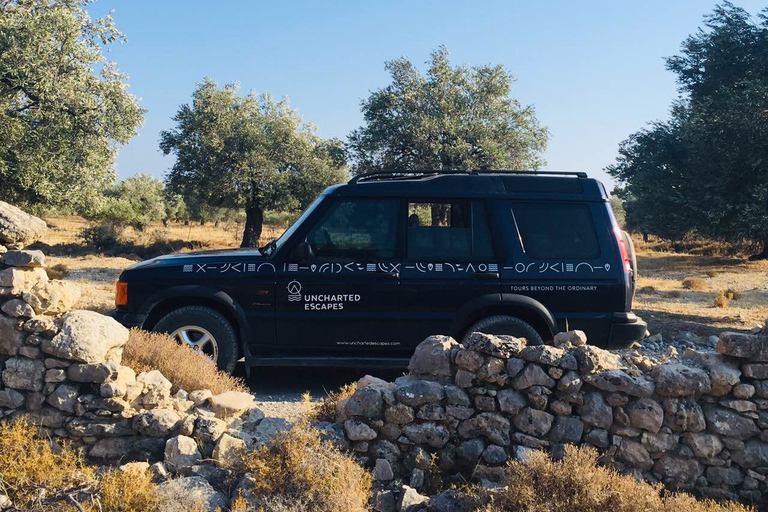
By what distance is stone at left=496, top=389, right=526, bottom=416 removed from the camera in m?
4.71

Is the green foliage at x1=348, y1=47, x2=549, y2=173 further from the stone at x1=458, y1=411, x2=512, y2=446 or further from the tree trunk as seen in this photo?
the stone at x1=458, y1=411, x2=512, y2=446

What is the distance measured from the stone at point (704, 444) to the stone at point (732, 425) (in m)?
0.07

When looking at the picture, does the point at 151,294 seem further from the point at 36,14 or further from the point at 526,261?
the point at 36,14

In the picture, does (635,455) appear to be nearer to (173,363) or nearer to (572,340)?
(572,340)

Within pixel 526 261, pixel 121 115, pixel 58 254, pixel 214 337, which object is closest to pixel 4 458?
pixel 214 337

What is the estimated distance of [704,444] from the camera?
4504mm

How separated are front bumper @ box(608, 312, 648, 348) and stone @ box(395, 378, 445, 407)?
2551 millimetres

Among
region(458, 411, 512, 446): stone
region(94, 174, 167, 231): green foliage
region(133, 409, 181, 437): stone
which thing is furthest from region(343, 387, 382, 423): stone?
region(94, 174, 167, 231): green foliage

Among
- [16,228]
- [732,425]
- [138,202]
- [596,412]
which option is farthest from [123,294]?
[138,202]

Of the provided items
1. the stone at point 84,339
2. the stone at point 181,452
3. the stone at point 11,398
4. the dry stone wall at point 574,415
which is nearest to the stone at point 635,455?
the dry stone wall at point 574,415

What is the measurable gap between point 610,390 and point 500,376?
792mm

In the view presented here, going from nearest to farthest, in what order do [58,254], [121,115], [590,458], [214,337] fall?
[590,458], [214,337], [121,115], [58,254]

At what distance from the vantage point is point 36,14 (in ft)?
50.0

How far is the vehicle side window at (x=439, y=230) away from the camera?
651cm
